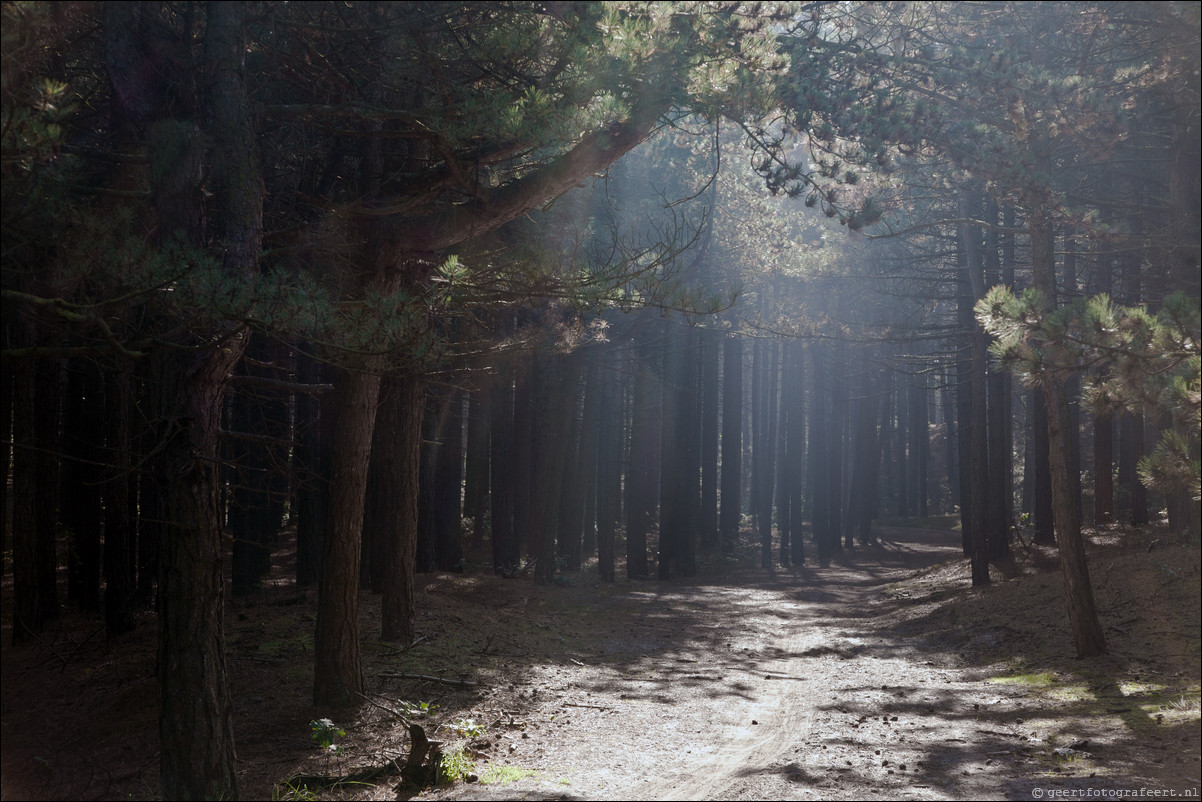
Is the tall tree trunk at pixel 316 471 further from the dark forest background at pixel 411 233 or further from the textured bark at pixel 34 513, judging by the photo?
the textured bark at pixel 34 513

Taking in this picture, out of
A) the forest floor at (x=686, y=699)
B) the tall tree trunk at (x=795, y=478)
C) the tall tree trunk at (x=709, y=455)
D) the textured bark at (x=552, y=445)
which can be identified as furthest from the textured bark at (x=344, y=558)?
the tall tree trunk at (x=795, y=478)

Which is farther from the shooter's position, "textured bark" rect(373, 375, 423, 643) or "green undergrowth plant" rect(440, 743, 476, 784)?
"textured bark" rect(373, 375, 423, 643)

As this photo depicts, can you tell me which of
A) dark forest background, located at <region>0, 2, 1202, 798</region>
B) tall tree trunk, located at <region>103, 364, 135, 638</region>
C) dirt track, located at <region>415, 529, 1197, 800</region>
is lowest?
dirt track, located at <region>415, 529, 1197, 800</region>

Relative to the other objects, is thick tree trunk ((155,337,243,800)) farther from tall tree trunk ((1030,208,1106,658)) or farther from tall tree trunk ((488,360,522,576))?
tall tree trunk ((488,360,522,576))

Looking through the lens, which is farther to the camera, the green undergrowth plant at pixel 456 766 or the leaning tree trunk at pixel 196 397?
the green undergrowth plant at pixel 456 766

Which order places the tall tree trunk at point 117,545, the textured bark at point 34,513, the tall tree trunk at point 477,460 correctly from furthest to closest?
the tall tree trunk at point 477,460
the textured bark at point 34,513
the tall tree trunk at point 117,545

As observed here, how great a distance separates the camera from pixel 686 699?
10.1 m

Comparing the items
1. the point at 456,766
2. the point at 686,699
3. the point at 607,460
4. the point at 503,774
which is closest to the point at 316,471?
the point at 686,699

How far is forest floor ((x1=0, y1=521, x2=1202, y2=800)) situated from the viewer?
22.2ft

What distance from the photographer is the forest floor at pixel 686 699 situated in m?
6.77

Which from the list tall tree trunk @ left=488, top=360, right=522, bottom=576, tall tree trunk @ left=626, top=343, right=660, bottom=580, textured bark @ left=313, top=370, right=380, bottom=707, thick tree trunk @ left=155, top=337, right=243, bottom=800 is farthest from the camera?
tall tree trunk @ left=626, top=343, right=660, bottom=580

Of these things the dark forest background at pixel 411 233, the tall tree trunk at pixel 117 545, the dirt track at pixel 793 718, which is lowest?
the dirt track at pixel 793 718

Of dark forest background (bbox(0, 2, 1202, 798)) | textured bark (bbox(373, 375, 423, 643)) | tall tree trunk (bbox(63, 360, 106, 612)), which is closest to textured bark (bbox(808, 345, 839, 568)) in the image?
dark forest background (bbox(0, 2, 1202, 798))

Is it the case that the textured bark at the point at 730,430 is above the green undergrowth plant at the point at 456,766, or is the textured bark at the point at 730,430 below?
above
